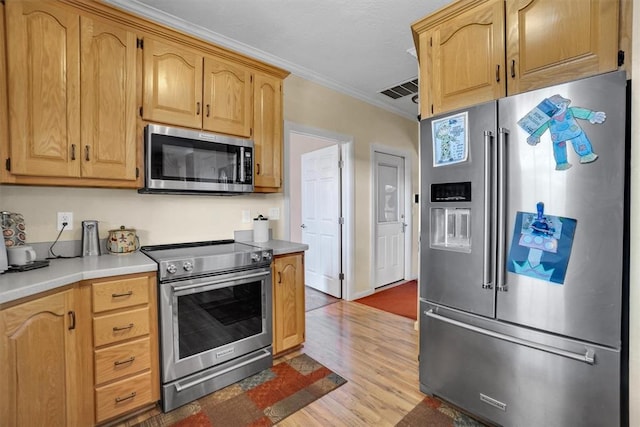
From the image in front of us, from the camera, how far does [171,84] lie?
2.05 m

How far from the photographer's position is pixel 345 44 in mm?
2689

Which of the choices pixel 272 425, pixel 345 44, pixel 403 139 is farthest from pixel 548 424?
pixel 403 139

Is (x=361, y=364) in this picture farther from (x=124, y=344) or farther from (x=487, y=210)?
(x=124, y=344)

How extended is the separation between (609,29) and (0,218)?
10.5ft

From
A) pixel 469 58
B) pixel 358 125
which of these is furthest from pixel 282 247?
pixel 358 125

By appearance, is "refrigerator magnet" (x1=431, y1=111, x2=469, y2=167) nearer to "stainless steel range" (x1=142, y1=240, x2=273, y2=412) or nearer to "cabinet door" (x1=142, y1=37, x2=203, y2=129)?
"stainless steel range" (x1=142, y1=240, x2=273, y2=412)

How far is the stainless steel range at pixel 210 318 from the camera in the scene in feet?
5.80

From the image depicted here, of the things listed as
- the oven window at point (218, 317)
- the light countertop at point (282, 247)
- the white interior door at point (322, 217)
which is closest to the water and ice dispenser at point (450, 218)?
the light countertop at point (282, 247)

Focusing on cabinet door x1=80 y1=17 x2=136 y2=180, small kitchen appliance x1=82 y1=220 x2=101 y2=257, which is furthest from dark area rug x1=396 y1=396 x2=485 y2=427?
cabinet door x1=80 y1=17 x2=136 y2=180

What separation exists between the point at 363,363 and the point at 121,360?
1644 millimetres

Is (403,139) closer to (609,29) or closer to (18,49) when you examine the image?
(609,29)

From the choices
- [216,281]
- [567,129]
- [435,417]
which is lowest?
[435,417]

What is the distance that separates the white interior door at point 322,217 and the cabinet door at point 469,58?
1999 millimetres

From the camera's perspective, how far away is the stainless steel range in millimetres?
1769
